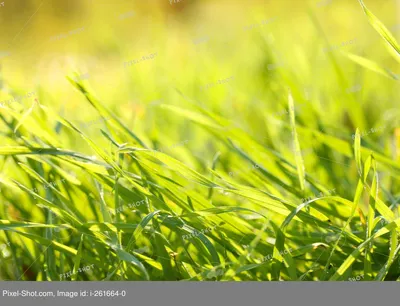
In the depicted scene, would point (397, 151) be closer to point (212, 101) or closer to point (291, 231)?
point (291, 231)

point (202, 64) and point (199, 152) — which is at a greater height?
point (202, 64)

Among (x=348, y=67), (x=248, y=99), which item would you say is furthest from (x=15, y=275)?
(x=348, y=67)

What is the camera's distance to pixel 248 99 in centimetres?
114

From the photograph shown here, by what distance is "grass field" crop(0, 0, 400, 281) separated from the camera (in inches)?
23.0

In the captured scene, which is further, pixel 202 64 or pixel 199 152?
pixel 202 64

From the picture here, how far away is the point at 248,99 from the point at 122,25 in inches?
28.3

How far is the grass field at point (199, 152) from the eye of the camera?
0.58 m

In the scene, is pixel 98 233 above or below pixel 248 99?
below

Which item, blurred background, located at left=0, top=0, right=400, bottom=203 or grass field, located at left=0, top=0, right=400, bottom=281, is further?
blurred background, located at left=0, top=0, right=400, bottom=203

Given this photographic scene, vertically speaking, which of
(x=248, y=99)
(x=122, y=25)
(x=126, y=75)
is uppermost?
(x=122, y=25)

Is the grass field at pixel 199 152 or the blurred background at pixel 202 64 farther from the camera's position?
the blurred background at pixel 202 64

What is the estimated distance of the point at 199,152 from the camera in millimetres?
1003
